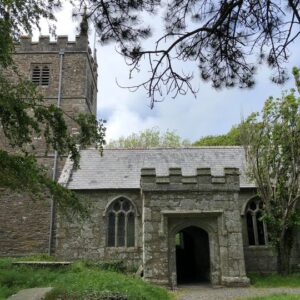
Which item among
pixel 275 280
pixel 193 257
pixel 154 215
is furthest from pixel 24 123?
pixel 193 257

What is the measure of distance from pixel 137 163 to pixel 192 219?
522cm

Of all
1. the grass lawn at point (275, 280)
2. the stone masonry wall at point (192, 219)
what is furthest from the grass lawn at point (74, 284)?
the grass lawn at point (275, 280)

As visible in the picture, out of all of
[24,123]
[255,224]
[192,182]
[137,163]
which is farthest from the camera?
[137,163]

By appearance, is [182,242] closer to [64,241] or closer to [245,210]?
[245,210]

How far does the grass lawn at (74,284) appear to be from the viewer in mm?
7793

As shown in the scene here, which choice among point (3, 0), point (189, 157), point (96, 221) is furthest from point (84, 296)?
point (189, 157)

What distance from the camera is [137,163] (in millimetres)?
18344

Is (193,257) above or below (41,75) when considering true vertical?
below

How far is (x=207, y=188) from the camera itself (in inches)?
542

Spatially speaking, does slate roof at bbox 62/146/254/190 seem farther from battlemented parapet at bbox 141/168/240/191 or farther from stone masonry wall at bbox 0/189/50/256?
stone masonry wall at bbox 0/189/50/256

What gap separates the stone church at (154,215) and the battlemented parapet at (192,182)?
0.11 ft

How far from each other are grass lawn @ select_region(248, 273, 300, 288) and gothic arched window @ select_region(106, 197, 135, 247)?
489 centimetres

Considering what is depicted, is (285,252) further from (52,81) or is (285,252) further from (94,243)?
(52,81)

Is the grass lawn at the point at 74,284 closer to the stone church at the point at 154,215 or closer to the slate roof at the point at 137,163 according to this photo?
the stone church at the point at 154,215
